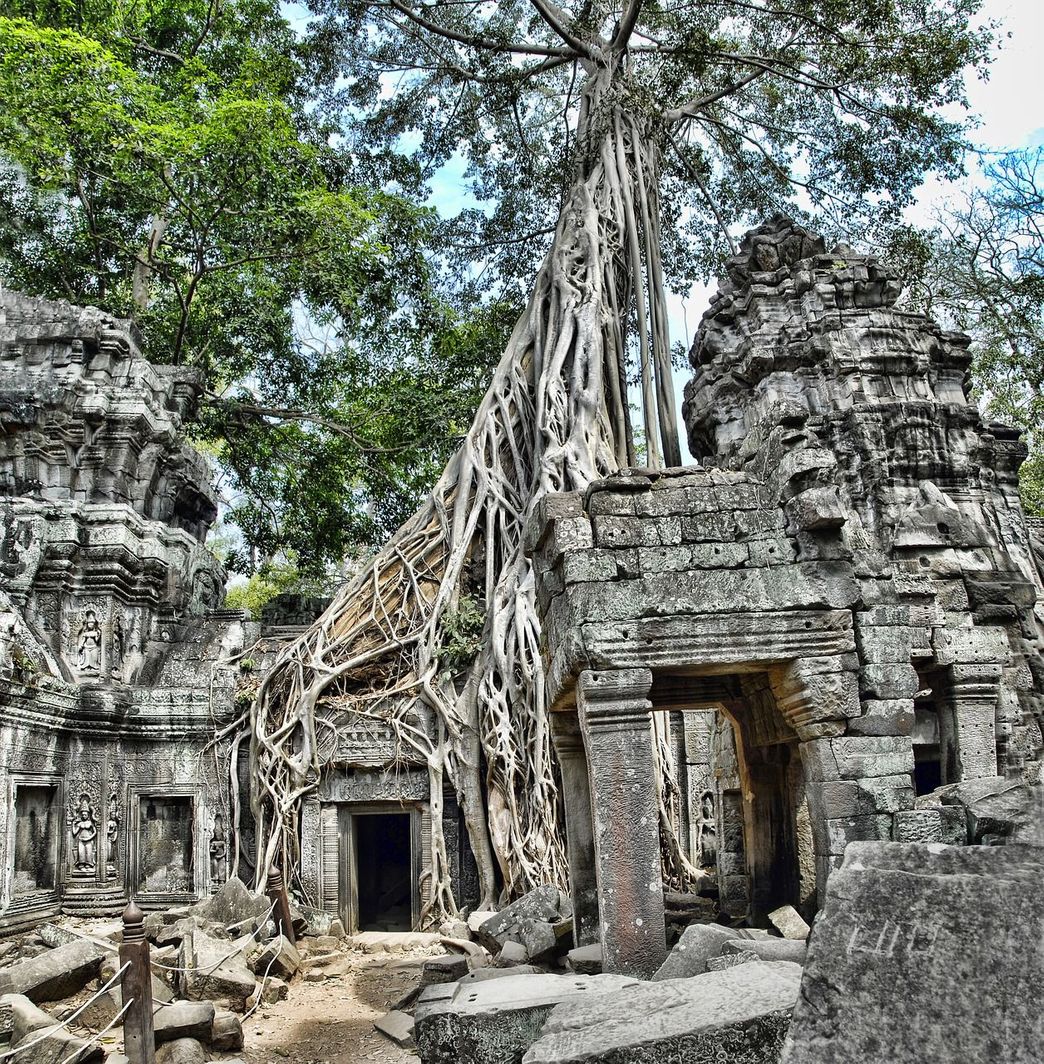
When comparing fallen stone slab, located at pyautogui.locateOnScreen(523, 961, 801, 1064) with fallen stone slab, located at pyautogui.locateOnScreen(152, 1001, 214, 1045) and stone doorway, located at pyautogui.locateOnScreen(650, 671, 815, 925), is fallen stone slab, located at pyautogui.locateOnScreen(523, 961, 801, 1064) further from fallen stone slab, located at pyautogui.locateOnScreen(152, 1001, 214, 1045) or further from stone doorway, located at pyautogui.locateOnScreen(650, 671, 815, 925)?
fallen stone slab, located at pyautogui.locateOnScreen(152, 1001, 214, 1045)

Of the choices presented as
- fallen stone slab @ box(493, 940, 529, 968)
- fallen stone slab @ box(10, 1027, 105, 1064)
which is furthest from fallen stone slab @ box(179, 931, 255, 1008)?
fallen stone slab @ box(493, 940, 529, 968)

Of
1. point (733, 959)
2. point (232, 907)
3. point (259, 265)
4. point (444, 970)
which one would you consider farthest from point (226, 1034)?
point (259, 265)

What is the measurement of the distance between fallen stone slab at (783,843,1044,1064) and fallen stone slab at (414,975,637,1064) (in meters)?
1.81

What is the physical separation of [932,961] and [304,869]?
774 cm

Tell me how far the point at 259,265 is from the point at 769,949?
11537mm

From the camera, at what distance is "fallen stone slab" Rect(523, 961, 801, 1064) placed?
2.39 meters

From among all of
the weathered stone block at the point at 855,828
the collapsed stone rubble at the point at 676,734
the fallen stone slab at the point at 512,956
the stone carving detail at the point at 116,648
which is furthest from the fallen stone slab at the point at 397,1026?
the stone carving detail at the point at 116,648

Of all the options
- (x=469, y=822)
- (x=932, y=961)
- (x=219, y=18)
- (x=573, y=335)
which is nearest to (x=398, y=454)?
(x=573, y=335)

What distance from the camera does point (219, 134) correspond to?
10906mm

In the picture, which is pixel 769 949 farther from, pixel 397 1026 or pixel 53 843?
pixel 53 843

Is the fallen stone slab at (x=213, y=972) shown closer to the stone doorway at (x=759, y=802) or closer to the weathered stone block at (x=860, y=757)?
the stone doorway at (x=759, y=802)

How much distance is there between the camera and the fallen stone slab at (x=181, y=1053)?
15.0 feet

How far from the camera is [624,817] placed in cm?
419

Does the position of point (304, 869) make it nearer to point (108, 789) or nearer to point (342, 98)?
point (108, 789)
